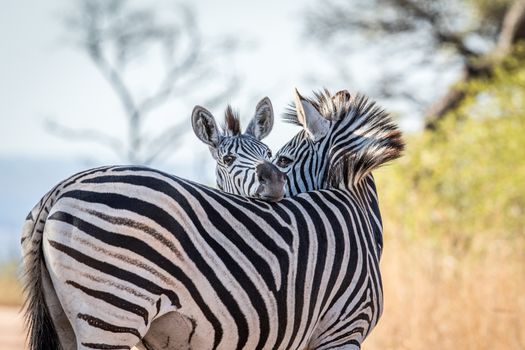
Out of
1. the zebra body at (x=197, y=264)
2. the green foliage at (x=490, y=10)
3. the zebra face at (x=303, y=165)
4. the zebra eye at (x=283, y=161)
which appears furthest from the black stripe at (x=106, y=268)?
the green foliage at (x=490, y=10)

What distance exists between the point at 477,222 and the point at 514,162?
2.69ft

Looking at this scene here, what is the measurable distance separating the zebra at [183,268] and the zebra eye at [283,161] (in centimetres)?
67

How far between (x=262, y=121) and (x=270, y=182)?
55.3 inches

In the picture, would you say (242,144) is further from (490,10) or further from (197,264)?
(490,10)

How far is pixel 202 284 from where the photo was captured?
436 centimetres

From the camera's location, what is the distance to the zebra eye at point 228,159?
568 centimetres

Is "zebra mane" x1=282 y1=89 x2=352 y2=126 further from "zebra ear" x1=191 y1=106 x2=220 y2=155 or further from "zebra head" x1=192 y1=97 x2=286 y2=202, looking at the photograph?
"zebra ear" x1=191 y1=106 x2=220 y2=155

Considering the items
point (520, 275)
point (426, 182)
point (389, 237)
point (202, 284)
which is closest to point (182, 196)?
point (202, 284)

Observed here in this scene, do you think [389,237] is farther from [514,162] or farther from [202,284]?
[202,284]

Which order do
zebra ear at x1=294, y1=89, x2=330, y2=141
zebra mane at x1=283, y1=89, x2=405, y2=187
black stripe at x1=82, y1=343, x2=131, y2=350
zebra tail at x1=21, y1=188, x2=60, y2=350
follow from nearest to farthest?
black stripe at x1=82, y1=343, x2=131, y2=350 < zebra tail at x1=21, y1=188, x2=60, y2=350 < zebra mane at x1=283, y1=89, x2=405, y2=187 < zebra ear at x1=294, y1=89, x2=330, y2=141

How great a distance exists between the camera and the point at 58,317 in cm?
441

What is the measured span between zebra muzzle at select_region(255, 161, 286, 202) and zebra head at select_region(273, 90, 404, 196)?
67 cm

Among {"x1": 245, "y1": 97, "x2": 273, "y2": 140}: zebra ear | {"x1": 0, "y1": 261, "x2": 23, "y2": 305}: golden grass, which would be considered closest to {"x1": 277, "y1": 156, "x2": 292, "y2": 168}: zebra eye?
{"x1": 245, "y1": 97, "x2": 273, "y2": 140}: zebra ear

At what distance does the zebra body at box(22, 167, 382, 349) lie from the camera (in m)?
4.16
